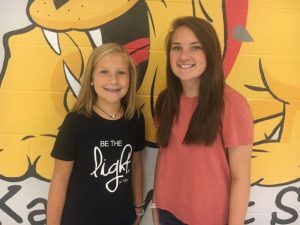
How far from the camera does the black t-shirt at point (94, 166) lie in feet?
4.58

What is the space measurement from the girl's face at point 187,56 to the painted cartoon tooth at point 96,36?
1.66 feet

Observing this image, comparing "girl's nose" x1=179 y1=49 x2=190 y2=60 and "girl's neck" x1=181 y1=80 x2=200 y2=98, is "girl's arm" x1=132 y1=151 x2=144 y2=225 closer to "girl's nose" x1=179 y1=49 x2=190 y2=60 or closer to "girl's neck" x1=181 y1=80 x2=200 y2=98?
"girl's neck" x1=181 y1=80 x2=200 y2=98

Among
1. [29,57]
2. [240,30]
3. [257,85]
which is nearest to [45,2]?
[29,57]

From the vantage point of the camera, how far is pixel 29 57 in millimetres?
1672

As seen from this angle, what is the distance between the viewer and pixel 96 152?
1426 millimetres

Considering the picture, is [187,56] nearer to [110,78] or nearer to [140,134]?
[110,78]

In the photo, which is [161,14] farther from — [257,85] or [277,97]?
[277,97]

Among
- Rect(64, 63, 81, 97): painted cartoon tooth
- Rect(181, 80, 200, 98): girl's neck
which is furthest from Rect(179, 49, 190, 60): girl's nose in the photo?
Rect(64, 63, 81, 97): painted cartoon tooth

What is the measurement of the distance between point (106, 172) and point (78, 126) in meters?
0.25

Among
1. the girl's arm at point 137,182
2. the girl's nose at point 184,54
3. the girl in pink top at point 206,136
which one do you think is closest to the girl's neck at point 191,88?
the girl in pink top at point 206,136

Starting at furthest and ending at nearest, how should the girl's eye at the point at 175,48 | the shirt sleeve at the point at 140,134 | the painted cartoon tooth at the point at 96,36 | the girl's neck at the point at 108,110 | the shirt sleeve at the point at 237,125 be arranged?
the painted cartoon tooth at the point at 96,36, the shirt sleeve at the point at 140,134, the girl's neck at the point at 108,110, the girl's eye at the point at 175,48, the shirt sleeve at the point at 237,125

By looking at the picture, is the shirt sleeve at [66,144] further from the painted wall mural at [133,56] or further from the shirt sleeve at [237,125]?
the shirt sleeve at [237,125]

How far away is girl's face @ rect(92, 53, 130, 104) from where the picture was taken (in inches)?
56.3

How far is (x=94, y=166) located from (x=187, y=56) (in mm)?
643
